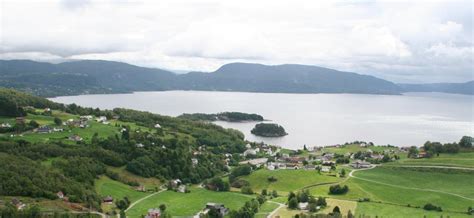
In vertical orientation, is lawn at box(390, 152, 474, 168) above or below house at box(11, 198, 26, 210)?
above

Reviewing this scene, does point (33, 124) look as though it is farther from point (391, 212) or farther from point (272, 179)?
point (391, 212)

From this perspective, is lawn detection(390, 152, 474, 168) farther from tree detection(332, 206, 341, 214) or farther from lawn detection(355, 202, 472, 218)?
tree detection(332, 206, 341, 214)

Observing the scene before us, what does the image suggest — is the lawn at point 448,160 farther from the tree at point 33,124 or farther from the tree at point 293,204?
the tree at point 33,124

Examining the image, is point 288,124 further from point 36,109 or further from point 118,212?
point 118,212

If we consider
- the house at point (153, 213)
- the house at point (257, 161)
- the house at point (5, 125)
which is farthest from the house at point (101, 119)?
the house at point (153, 213)

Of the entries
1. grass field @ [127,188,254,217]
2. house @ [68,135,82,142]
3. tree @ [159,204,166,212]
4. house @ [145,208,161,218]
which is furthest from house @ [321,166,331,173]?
house @ [68,135,82,142]

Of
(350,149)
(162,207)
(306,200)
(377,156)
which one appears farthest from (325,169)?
(162,207)
